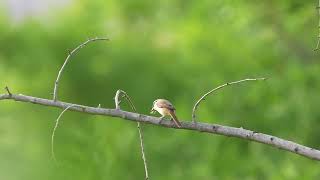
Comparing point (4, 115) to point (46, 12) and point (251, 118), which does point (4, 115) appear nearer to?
point (46, 12)

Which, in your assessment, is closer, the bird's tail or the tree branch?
the tree branch

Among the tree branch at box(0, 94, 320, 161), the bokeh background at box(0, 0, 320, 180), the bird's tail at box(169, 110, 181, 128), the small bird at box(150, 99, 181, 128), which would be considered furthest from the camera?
the bokeh background at box(0, 0, 320, 180)

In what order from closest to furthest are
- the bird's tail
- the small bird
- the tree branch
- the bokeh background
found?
1. the tree branch
2. the bird's tail
3. the small bird
4. the bokeh background

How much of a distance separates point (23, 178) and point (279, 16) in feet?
14.4

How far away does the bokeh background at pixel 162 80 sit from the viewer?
40.4 ft

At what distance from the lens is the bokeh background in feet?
40.4

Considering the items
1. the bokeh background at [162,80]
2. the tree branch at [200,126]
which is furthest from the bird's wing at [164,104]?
the bokeh background at [162,80]

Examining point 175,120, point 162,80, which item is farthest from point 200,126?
point 162,80

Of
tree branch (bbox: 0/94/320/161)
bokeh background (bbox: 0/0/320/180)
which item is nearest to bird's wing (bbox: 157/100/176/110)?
tree branch (bbox: 0/94/320/161)

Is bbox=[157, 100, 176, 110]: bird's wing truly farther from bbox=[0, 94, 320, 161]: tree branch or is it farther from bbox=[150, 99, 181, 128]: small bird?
bbox=[0, 94, 320, 161]: tree branch

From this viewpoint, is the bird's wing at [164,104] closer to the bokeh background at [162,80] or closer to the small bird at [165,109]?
the small bird at [165,109]

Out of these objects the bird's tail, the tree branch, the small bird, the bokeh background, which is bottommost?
the tree branch

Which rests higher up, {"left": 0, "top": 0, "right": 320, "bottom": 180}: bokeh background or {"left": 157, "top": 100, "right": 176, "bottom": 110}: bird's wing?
{"left": 0, "top": 0, "right": 320, "bottom": 180}: bokeh background

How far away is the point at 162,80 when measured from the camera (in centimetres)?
1666
